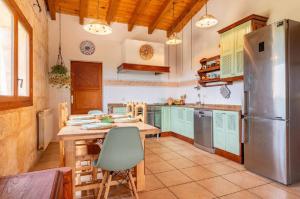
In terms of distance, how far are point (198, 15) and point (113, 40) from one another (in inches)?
95.9

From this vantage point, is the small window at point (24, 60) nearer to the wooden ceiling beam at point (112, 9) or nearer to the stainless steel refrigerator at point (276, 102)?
the wooden ceiling beam at point (112, 9)

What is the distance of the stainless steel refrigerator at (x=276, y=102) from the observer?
2203 millimetres

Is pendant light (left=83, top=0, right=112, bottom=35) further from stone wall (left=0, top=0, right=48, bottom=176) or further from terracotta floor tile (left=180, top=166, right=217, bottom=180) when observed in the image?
terracotta floor tile (left=180, top=166, right=217, bottom=180)

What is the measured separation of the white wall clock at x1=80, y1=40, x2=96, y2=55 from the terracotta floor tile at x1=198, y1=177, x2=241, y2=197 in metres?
4.13

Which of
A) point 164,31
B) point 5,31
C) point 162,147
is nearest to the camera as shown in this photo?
point 5,31

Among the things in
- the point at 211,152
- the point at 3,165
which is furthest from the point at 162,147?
the point at 3,165

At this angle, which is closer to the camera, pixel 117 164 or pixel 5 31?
pixel 117 164

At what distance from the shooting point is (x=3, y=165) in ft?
5.43

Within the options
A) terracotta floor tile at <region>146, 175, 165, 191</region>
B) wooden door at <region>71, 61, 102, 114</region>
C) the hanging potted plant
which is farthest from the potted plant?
terracotta floor tile at <region>146, 175, 165, 191</region>

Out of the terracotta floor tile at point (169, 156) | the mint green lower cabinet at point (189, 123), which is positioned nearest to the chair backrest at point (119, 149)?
the terracotta floor tile at point (169, 156)

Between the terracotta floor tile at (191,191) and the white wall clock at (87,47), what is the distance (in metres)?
4.03

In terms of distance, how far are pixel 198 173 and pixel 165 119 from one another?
2413mm

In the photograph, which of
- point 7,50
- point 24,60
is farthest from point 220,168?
point 24,60

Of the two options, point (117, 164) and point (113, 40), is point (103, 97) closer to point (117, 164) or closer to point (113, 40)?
point (113, 40)
